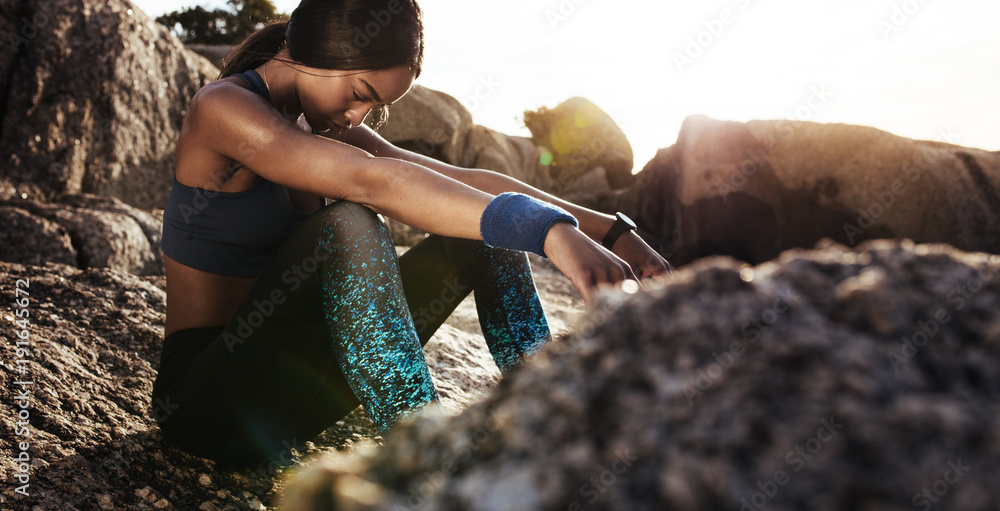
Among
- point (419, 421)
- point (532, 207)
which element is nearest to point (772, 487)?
point (419, 421)

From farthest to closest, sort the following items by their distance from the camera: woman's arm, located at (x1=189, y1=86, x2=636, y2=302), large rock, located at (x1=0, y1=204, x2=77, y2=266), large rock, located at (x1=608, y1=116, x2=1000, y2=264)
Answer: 1. large rock, located at (x1=608, y1=116, x2=1000, y2=264)
2. large rock, located at (x1=0, y1=204, x2=77, y2=266)
3. woman's arm, located at (x1=189, y1=86, x2=636, y2=302)

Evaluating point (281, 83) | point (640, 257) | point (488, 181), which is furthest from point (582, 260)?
point (281, 83)

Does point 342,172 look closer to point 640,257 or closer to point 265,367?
point 265,367

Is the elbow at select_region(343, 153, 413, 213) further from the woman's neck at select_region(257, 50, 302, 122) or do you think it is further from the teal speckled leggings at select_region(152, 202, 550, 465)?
the woman's neck at select_region(257, 50, 302, 122)

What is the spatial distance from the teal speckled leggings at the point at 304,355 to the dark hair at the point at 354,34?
738 millimetres

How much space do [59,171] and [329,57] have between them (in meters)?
3.16

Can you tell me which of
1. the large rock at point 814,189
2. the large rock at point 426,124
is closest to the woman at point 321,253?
the large rock at point 814,189

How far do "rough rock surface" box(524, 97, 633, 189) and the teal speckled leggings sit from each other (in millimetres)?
14399

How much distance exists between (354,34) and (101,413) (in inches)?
55.4

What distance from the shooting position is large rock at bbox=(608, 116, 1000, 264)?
17.4ft

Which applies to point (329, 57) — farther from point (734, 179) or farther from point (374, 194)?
point (734, 179)

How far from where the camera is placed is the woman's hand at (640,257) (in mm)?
1691

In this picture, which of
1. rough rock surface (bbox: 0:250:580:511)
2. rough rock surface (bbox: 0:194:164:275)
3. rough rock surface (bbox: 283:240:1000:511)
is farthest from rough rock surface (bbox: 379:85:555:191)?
rough rock surface (bbox: 283:240:1000:511)

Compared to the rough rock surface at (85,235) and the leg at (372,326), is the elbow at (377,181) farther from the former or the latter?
the rough rock surface at (85,235)
